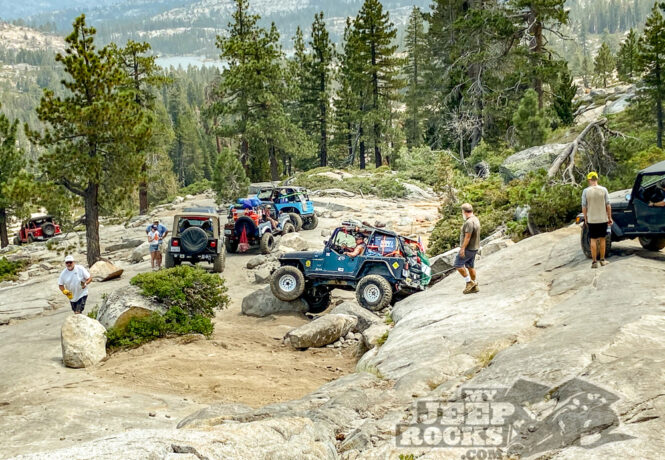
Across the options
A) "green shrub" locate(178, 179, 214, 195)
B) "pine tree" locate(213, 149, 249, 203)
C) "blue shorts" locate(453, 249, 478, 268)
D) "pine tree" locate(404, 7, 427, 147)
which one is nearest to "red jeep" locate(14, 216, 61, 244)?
"pine tree" locate(213, 149, 249, 203)

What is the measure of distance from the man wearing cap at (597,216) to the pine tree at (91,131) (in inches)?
696

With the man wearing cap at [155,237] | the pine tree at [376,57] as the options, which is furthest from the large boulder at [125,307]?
the pine tree at [376,57]

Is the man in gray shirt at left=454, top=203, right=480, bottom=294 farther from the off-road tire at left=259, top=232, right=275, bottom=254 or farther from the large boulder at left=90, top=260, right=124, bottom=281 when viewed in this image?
the large boulder at left=90, top=260, right=124, bottom=281

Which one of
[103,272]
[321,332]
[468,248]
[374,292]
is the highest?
[468,248]

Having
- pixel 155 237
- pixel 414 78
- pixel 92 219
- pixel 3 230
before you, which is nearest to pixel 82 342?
pixel 155 237

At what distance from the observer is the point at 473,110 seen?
3922 cm

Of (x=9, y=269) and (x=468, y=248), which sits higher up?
(x=468, y=248)

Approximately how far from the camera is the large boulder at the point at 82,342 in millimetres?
11062

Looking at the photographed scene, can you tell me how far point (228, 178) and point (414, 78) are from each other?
137 feet

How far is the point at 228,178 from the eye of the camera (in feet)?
132

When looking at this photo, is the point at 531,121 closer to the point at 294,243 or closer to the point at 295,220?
the point at 295,220

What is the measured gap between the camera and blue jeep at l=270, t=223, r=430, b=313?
15.1 m

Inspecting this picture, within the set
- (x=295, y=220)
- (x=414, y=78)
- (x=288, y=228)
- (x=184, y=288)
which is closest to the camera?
(x=184, y=288)

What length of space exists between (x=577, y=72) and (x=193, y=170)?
10884 cm
